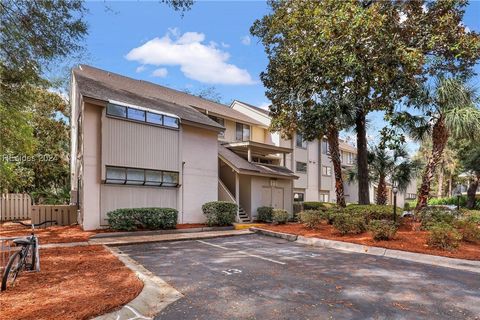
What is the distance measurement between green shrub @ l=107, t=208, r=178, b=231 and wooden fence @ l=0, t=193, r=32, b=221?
892 cm

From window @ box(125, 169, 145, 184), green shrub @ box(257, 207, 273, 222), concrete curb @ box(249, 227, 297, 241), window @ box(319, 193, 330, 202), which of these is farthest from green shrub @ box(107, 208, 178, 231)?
window @ box(319, 193, 330, 202)

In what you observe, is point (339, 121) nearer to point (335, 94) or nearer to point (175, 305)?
point (335, 94)

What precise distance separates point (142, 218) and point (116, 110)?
16.0ft

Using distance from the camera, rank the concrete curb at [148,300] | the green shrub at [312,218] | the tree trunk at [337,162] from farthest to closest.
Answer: the tree trunk at [337,162] < the green shrub at [312,218] < the concrete curb at [148,300]

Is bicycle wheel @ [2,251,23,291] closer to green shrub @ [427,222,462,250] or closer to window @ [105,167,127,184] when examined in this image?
window @ [105,167,127,184]

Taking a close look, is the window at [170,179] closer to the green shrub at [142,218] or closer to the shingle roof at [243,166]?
the green shrub at [142,218]

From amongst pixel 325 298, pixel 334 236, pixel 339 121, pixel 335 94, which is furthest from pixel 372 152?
pixel 325 298

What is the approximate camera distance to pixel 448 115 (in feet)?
46.3

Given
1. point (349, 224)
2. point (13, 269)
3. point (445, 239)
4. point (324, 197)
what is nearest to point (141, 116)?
point (13, 269)

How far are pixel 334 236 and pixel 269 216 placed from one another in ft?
22.0

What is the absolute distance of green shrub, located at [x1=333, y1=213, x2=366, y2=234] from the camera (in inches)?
535

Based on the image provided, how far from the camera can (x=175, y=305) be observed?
5.32 m

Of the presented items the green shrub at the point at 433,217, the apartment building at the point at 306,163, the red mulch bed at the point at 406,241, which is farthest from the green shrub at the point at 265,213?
the apartment building at the point at 306,163

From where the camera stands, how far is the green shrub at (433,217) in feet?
44.9
